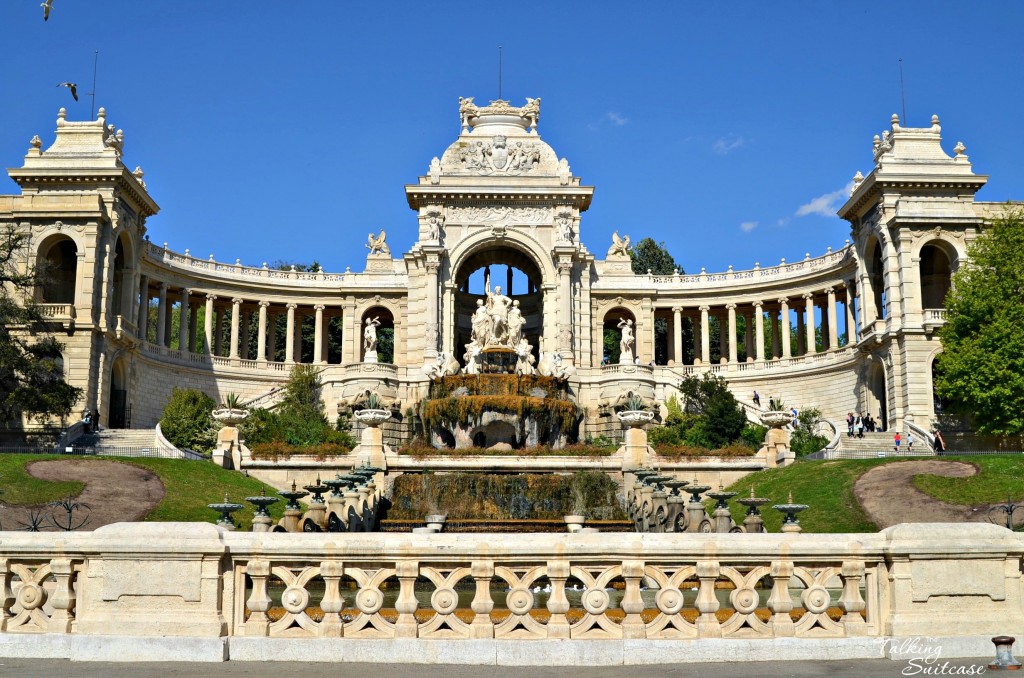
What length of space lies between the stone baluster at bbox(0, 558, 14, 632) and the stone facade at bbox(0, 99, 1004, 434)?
47.0 meters

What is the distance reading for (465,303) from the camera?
77.3m

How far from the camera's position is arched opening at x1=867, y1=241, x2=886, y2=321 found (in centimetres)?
6275

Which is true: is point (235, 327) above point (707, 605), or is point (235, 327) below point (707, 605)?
above

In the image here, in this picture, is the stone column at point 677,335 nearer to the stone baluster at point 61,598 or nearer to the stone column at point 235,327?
the stone column at point 235,327

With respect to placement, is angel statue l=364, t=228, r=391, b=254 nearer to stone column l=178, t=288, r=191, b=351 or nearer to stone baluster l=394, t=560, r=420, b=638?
stone column l=178, t=288, r=191, b=351

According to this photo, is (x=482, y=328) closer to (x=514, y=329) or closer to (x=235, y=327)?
(x=514, y=329)

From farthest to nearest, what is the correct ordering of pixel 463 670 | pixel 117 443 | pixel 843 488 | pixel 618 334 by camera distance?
pixel 618 334, pixel 117 443, pixel 843 488, pixel 463 670

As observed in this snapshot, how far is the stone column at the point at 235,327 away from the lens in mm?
73500

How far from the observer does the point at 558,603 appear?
994 cm

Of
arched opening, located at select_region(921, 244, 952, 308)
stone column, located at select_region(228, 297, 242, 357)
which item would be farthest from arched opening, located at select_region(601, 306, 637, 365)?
stone column, located at select_region(228, 297, 242, 357)

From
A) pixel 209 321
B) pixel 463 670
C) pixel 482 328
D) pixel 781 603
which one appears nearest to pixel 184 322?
pixel 209 321

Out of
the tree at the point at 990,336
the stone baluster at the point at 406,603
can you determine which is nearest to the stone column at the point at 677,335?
the tree at the point at 990,336

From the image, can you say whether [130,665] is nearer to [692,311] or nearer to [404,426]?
[404,426]

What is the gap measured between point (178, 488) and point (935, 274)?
4849 cm
